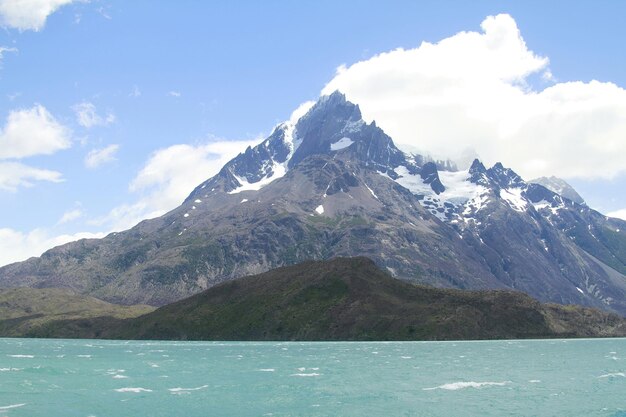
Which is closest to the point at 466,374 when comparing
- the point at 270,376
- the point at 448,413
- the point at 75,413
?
the point at 270,376

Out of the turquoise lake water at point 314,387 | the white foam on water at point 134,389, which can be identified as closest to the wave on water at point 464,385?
the turquoise lake water at point 314,387

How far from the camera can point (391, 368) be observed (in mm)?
153000

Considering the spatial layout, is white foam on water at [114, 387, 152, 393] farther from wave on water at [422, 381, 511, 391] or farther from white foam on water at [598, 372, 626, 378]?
white foam on water at [598, 372, 626, 378]

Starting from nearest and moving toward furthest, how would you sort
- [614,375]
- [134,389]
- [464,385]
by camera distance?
[134,389] → [464,385] → [614,375]

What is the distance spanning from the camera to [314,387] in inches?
4496

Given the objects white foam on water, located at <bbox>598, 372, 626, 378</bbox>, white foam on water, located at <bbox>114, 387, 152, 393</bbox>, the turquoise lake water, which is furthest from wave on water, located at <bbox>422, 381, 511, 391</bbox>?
white foam on water, located at <bbox>114, 387, 152, 393</bbox>

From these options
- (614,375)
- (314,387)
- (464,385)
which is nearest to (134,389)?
(314,387)

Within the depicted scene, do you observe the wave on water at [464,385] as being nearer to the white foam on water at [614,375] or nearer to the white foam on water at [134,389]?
the white foam on water at [614,375]

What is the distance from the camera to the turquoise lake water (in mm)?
91438

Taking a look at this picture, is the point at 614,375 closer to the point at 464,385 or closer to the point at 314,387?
the point at 464,385

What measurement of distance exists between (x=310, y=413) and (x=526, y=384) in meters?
52.2

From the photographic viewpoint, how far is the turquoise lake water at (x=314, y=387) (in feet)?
300

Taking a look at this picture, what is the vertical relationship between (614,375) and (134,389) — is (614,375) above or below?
below

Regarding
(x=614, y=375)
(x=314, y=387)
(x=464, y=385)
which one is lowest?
(x=614, y=375)
